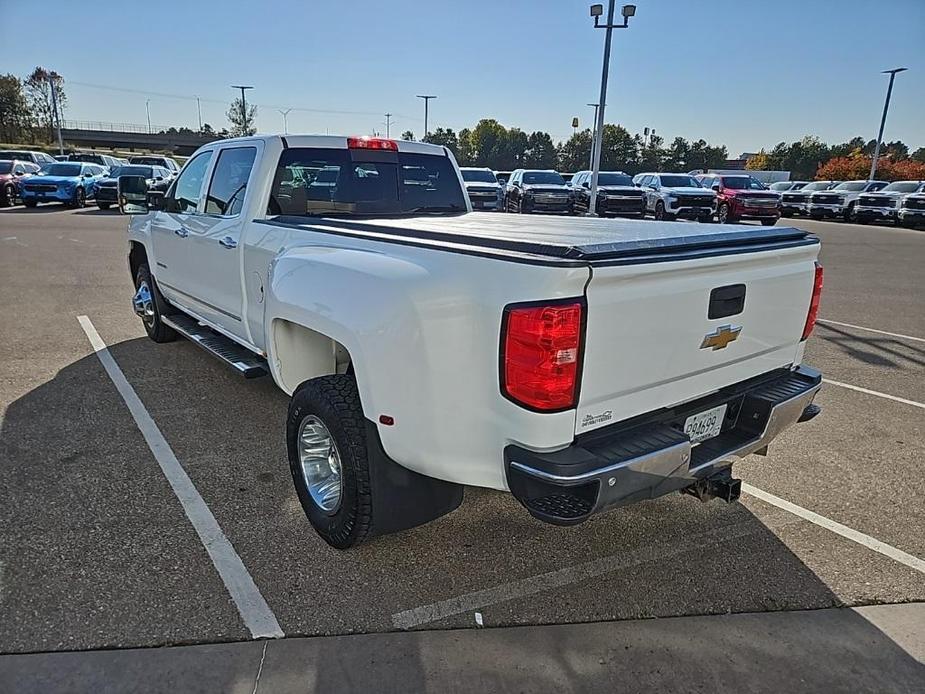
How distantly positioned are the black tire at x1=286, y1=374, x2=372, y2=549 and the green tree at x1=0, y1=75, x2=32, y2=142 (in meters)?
90.6

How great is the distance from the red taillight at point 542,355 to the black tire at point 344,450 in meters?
0.85

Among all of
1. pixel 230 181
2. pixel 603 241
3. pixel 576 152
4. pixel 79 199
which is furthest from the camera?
pixel 576 152

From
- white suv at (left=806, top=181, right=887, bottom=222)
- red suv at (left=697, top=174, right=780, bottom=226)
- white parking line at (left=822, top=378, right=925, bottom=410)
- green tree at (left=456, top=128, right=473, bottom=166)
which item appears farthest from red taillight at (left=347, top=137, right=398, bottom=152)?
green tree at (left=456, top=128, right=473, bottom=166)

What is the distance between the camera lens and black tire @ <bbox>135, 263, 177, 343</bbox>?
6.07m

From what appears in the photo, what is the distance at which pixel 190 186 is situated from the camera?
17.3 ft

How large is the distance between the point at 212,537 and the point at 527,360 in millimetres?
1934

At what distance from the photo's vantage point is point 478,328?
7.34 ft

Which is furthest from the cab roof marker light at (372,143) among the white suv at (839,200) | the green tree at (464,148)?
the green tree at (464,148)

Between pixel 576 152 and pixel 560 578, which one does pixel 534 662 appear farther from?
pixel 576 152

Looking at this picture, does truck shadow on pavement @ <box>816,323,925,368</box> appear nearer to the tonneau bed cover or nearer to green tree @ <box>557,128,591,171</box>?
the tonneau bed cover

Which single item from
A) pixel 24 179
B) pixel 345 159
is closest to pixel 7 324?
pixel 345 159

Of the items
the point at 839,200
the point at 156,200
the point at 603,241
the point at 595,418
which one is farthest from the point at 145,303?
the point at 839,200

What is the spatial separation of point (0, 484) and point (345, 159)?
114 inches

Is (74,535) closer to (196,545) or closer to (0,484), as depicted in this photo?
(196,545)
